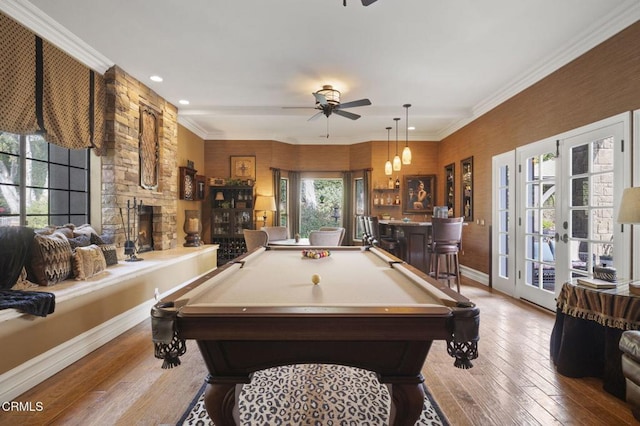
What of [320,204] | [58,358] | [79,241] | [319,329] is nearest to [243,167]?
[320,204]

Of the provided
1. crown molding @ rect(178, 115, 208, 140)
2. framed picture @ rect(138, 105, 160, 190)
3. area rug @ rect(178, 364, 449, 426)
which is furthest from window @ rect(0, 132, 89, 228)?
area rug @ rect(178, 364, 449, 426)

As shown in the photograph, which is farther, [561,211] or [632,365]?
[561,211]

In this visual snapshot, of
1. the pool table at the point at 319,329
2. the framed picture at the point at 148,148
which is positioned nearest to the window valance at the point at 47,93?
the framed picture at the point at 148,148

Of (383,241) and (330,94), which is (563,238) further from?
(330,94)

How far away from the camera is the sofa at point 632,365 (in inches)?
71.6

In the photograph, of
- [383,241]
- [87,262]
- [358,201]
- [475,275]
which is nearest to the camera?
[87,262]

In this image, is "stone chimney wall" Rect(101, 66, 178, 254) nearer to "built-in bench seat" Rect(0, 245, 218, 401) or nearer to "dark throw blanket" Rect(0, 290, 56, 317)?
"built-in bench seat" Rect(0, 245, 218, 401)

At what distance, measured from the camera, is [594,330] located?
2279 millimetres

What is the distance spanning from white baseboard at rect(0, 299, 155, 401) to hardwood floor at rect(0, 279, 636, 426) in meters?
0.06

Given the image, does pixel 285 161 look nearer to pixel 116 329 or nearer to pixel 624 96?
pixel 116 329

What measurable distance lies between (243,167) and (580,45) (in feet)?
20.3

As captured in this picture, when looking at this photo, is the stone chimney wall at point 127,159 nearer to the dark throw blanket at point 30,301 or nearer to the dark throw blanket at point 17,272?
the dark throw blanket at point 17,272

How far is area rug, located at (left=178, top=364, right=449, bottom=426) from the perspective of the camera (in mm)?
1833

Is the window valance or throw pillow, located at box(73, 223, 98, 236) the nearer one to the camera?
the window valance
